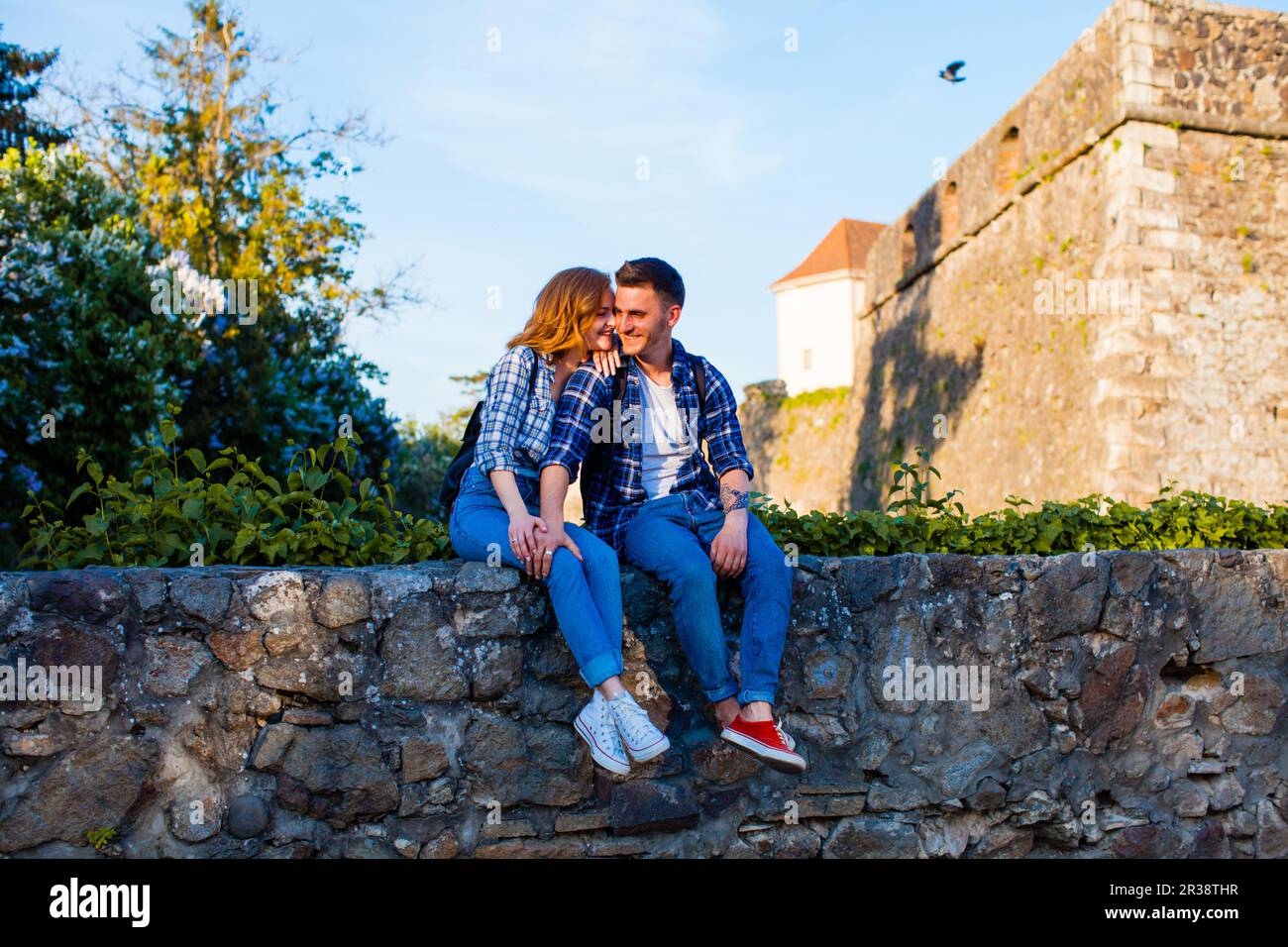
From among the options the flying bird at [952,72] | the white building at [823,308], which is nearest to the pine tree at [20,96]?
the flying bird at [952,72]

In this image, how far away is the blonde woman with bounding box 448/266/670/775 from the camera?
9.62 feet

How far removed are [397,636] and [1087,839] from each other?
228 centimetres

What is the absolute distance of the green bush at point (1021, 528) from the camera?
372 centimetres

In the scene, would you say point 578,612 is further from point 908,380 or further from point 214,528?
point 908,380

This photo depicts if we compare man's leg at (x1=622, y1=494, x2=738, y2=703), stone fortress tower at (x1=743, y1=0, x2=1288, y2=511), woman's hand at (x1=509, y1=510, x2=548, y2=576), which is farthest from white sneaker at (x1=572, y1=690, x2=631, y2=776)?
stone fortress tower at (x1=743, y1=0, x2=1288, y2=511)

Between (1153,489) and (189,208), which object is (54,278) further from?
(1153,489)

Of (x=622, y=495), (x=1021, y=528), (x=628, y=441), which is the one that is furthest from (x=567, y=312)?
(x=1021, y=528)

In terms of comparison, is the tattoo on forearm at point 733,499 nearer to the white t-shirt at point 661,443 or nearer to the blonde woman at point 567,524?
the white t-shirt at point 661,443

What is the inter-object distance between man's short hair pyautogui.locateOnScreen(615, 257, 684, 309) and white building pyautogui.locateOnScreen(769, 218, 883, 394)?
100 feet

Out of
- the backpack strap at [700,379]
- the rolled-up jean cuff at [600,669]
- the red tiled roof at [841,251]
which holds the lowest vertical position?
the rolled-up jean cuff at [600,669]

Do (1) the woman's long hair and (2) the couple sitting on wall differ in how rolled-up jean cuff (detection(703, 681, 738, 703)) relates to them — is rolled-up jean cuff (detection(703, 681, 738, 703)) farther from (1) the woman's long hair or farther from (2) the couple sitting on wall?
(1) the woman's long hair

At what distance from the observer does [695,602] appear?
3.06 meters

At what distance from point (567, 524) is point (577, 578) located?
23 centimetres

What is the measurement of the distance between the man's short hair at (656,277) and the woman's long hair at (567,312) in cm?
9
